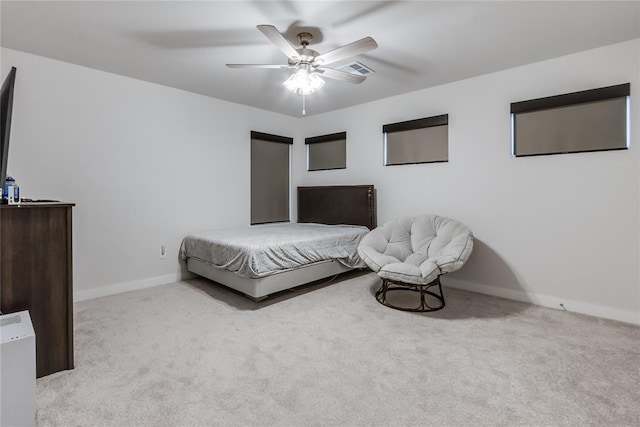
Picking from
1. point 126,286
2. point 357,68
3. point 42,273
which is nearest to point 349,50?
point 357,68

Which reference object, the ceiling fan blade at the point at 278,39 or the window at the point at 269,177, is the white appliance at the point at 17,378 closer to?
the ceiling fan blade at the point at 278,39

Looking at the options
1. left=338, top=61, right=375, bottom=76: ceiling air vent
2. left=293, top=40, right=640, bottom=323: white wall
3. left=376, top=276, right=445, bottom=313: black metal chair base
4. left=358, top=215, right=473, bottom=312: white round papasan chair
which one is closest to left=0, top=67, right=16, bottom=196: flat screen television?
left=338, top=61, right=375, bottom=76: ceiling air vent

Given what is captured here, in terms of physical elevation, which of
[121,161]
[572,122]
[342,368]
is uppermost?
[572,122]

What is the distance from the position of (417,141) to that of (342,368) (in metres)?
3.01

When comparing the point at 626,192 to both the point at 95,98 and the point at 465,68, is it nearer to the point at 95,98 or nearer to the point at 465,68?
the point at 465,68

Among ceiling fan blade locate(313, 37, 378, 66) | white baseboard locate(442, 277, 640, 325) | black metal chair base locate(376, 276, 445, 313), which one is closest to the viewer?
ceiling fan blade locate(313, 37, 378, 66)

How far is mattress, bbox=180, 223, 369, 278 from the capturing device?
302 cm

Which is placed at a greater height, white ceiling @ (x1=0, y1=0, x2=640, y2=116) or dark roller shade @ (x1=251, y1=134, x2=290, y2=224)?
white ceiling @ (x1=0, y1=0, x2=640, y2=116)

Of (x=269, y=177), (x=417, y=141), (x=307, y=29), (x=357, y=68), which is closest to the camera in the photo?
(x=307, y=29)

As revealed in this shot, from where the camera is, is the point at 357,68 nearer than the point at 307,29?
No

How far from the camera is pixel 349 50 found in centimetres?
229

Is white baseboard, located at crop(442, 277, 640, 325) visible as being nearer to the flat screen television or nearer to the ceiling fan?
the ceiling fan

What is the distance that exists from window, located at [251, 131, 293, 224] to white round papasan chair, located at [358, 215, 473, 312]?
2044 mm

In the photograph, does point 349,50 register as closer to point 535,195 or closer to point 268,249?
point 268,249
